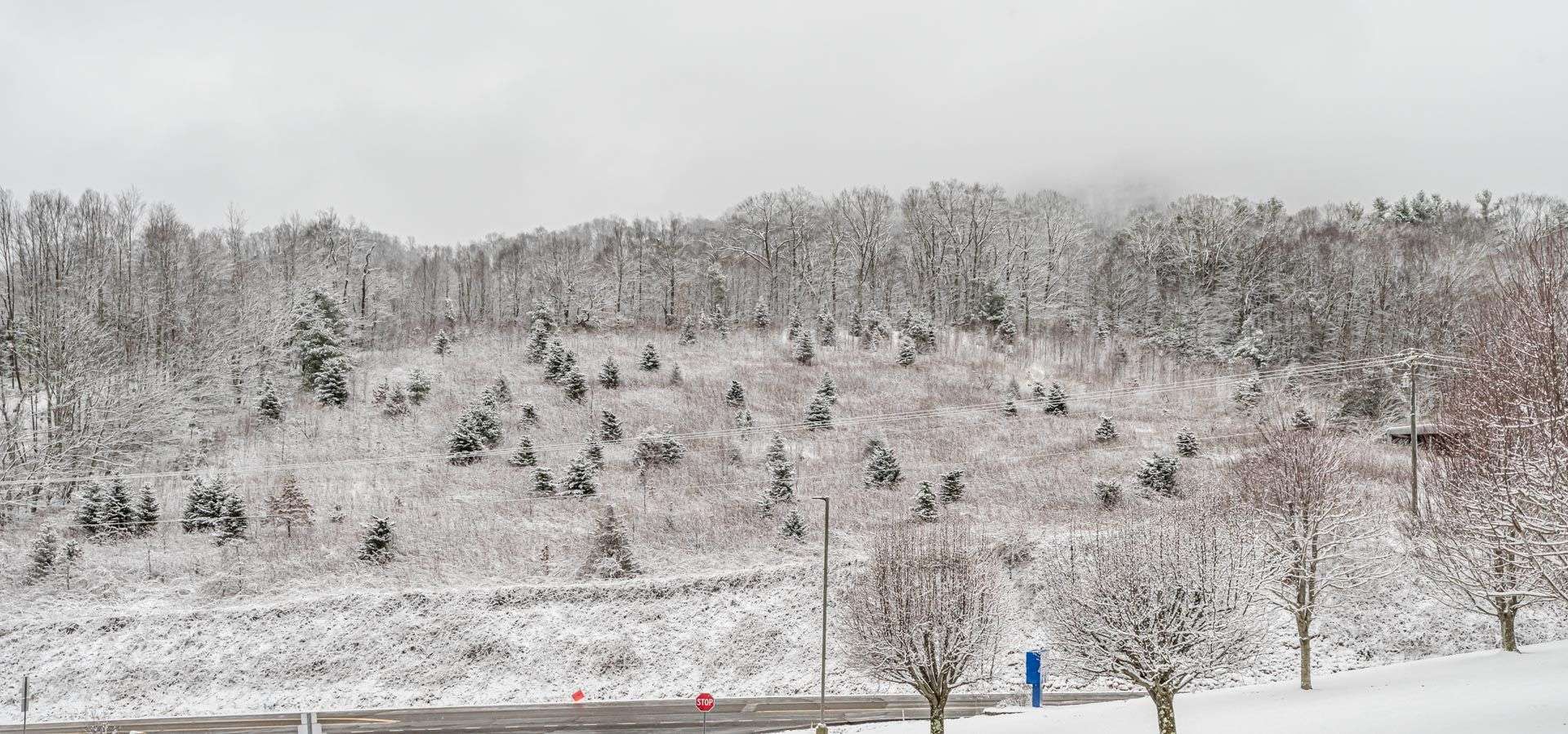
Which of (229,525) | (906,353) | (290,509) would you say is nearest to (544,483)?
(290,509)

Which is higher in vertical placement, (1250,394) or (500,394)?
(500,394)

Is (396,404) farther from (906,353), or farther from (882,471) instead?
(906,353)

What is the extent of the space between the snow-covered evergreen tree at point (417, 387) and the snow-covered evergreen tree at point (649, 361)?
537 inches

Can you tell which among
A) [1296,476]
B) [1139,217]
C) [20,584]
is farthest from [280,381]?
[1139,217]

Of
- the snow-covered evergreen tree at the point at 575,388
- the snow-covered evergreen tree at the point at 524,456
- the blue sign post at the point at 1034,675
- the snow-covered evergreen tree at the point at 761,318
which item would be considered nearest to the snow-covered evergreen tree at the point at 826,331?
the snow-covered evergreen tree at the point at 761,318

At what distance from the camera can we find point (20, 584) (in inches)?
1340

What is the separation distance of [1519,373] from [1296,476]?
11355 mm

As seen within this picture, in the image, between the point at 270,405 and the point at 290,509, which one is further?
the point at 270,405

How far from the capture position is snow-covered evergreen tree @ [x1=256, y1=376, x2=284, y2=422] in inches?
1921

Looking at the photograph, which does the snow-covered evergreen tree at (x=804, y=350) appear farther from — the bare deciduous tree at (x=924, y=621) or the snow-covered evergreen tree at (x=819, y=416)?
the bare deciduous tree at (x=924, y=621)

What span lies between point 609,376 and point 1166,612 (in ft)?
132

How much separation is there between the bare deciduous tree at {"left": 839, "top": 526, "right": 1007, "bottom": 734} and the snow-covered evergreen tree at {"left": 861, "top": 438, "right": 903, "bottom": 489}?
1818cm

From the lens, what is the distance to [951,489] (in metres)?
40.2

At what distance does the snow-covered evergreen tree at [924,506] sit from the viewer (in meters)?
37.7
